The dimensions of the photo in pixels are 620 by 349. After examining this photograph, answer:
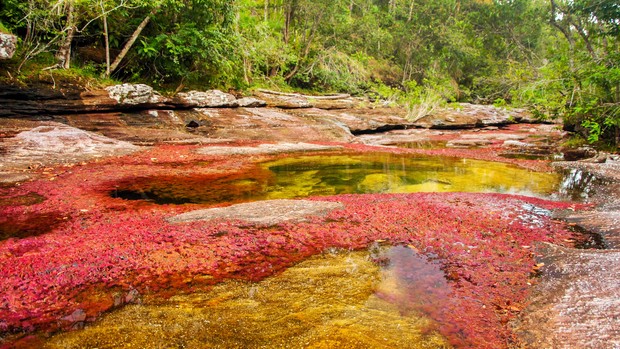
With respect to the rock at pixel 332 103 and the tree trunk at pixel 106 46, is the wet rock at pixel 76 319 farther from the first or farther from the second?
the rock at pixel 332 103

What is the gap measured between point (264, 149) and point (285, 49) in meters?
15.6

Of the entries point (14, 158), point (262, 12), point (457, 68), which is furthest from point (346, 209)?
point (457, 68)

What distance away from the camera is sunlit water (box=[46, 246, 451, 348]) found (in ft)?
10.9

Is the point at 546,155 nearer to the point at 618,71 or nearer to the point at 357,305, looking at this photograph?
the point at 618,71

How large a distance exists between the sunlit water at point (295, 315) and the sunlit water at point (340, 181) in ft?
16.4

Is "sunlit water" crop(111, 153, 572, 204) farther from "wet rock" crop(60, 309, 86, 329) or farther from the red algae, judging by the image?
"wet rock" crop(60, 309, 86, 329)

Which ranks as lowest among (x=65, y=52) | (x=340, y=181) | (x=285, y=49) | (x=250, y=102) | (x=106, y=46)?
(x=340, y=181)

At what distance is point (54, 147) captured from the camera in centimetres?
1305

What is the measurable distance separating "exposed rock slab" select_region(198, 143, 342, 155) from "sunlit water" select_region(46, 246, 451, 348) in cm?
1158

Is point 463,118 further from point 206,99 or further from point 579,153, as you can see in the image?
point 206,99

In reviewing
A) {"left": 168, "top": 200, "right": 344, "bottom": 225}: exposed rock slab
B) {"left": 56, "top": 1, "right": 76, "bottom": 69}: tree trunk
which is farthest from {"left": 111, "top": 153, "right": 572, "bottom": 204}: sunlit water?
{"left": 56, "top": 1, "right": 76, "bottom": 69}: tree trunk

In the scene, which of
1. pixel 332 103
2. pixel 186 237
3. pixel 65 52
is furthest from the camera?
pixel 332 103

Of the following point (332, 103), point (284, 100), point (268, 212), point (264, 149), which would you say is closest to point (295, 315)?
point (268, 212)

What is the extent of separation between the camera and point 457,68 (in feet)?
Answer: 162
